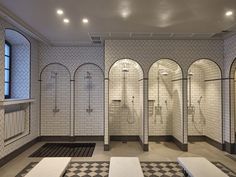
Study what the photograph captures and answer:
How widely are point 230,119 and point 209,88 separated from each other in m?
1.27

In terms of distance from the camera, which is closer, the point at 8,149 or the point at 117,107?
the point at 8,149

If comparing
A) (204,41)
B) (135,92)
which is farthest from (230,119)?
(135,92)

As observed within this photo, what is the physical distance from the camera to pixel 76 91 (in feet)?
21.5

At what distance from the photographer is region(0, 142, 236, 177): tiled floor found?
4.34 metres

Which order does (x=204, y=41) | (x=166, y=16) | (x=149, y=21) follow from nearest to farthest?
(x=166, y=16)
(x=149, y=21)
(x=204, y=41)

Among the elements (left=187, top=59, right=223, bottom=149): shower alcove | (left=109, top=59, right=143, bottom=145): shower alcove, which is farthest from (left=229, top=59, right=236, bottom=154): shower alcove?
(left=109, top=59, right=143, bottom=145): shower alcove

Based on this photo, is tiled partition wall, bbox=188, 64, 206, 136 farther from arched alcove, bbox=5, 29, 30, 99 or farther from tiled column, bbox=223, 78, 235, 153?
arched alcove, bbox=5, 29, 30, 99

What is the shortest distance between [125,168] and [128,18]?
2.92 metres

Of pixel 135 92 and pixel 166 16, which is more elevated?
pixel 166 16

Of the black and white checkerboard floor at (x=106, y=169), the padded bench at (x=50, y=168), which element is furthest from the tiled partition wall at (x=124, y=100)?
the padded bench at (x=50, y=168)

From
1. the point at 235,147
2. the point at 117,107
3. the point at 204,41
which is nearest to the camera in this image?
the point at 235,147

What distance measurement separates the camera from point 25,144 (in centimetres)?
548

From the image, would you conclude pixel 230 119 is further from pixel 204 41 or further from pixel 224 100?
pixel 204 41

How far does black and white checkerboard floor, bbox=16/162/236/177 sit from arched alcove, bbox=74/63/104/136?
2066 millimetres
